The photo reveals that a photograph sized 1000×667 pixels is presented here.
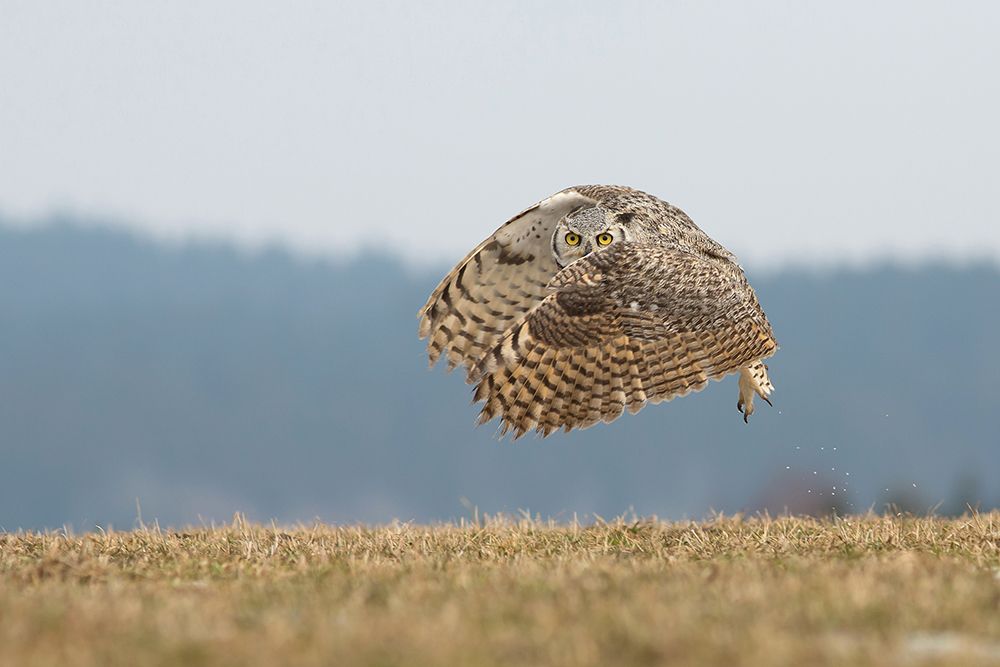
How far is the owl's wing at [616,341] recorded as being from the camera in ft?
28.7

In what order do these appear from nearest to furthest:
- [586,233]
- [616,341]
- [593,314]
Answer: [593,314] < [616,341] < [586,233]

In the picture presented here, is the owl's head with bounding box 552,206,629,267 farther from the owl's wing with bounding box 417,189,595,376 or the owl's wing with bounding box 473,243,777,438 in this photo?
the owl's wing with bounding box 473,243,777,438

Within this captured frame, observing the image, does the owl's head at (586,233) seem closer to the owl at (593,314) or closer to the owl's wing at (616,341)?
the owl at (593,314)

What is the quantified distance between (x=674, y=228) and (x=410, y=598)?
203 inches

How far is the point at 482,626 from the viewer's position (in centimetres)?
429

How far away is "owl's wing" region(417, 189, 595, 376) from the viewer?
989cm

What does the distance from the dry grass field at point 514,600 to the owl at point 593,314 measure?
1.10 metres

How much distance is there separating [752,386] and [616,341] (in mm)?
1719

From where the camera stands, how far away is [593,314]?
28.9ft

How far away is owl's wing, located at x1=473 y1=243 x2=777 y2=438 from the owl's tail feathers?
0.67m

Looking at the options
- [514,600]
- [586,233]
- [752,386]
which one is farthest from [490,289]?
[514,600]

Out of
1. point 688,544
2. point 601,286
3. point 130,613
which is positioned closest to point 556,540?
point 688,544

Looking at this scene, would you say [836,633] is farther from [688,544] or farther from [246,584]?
[688,544]

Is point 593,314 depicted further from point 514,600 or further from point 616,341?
point 514,600
